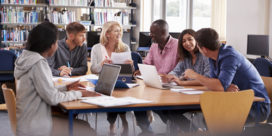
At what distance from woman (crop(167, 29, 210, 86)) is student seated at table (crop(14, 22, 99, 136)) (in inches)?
50.5

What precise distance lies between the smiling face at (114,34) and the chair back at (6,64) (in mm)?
1984

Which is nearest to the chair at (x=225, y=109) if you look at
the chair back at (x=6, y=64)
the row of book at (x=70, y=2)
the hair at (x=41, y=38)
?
the hair at (x=41, y=38)

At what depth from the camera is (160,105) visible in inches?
95.1

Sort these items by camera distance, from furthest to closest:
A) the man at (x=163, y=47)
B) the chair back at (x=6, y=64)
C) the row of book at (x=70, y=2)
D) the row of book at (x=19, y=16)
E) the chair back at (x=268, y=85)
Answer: the row of book at (x=70, y=2) < the row of book at (x=19, y=16) < the chair back at (x=6, y=64) < the man at (x=163, y=47) < the chair back at (x=268, y=85)

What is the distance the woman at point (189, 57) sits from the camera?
3.44m

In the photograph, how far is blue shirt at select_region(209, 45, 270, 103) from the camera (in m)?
2.71

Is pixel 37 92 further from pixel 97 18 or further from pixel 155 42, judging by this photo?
pixel 97 18

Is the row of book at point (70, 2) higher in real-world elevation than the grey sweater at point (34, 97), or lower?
higher

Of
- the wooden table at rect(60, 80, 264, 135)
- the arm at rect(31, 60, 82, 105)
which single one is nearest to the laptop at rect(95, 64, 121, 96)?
the wooden table at rect(60, 80, 264, 135)

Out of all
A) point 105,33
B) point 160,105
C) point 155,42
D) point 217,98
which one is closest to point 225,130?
point 217,98

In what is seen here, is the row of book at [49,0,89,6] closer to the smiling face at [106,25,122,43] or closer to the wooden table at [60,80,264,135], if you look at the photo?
the smiling face at [106,25,122,43]

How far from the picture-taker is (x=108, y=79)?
276 cm

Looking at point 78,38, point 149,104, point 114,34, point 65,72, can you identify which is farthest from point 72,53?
point 149,104

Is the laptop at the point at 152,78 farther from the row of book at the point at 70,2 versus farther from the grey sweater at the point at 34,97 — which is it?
the row of book at the point at 70,2
